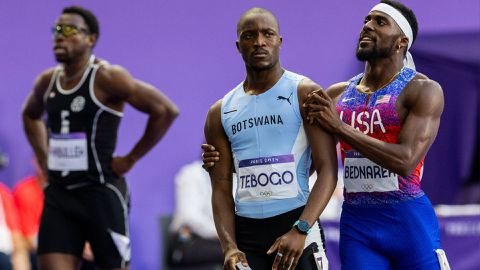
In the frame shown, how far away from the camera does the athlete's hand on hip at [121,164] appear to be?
677cm

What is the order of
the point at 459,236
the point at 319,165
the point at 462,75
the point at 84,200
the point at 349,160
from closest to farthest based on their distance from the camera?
the point at 319,165
the point at 349,160
the point at 84,200
the point at 459,236
the point at 462,75

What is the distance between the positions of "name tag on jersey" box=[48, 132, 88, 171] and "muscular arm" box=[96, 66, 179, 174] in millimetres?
250

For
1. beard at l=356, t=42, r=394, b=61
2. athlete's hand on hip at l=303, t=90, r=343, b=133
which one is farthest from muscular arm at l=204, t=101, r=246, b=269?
beard at l=356, t=42, r=394, b=61

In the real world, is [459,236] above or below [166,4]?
below

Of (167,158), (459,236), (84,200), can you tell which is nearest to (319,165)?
(84,200)

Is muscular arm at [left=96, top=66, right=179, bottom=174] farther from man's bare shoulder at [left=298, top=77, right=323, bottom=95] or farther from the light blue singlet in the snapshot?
man's bare shoulder at [left=298, top=77, right=323, bottom=95]

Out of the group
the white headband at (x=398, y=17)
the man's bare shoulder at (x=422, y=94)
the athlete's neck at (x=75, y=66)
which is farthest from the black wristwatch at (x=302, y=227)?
the athlete's neck at (x=75, y=66)

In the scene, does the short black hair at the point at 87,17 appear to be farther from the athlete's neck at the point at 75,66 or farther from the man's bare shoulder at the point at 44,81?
the man's bare shoulder at the point at 44,81

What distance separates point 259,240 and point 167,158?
5161 millimetres

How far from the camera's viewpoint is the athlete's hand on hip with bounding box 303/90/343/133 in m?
4.79

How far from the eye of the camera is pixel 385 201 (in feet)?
16.5

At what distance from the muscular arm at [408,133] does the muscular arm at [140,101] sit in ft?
7.44

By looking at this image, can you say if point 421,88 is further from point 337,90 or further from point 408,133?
point 337,90

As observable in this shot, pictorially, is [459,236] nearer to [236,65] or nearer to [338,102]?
[338,102]
